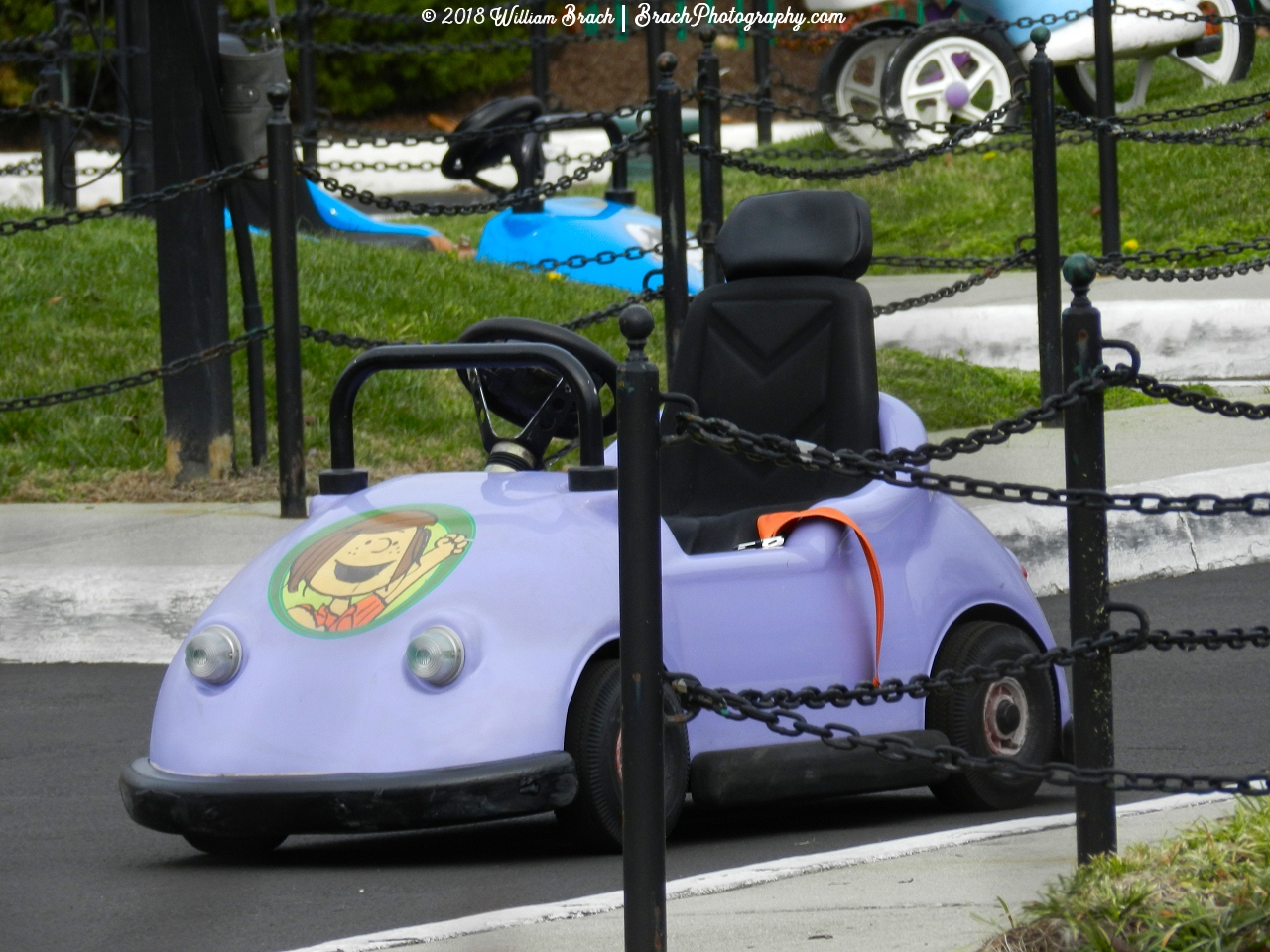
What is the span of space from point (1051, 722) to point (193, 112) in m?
4.48

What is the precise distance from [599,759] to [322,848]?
699 mm

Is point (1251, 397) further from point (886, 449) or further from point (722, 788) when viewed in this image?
point (722, 788)

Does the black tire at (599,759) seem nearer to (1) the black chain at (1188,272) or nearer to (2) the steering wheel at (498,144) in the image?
(1) the black chain at (1188,272)

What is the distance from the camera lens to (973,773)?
4.27 meters

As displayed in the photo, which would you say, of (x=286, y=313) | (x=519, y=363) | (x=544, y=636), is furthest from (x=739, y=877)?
(x=286, y=313)

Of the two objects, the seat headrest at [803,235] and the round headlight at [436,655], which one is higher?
the seat headrest at [803,235]

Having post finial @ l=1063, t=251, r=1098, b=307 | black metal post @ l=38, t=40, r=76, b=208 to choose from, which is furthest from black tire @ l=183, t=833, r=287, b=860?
black metal post @ l=38, t=40, r=76, b=208

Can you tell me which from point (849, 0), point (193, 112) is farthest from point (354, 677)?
point (849, 0)

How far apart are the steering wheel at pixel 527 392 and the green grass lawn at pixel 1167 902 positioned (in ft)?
5.98

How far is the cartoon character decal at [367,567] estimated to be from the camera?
385cm

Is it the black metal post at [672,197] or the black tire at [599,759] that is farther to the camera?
the black metal post at [672,197]

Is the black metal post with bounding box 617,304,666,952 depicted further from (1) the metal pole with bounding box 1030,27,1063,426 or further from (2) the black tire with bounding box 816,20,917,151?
(2) the black tire with bounding box 816,20,917,151

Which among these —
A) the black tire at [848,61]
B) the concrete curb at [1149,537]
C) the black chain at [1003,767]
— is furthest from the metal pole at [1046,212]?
the black tire at [848,61]

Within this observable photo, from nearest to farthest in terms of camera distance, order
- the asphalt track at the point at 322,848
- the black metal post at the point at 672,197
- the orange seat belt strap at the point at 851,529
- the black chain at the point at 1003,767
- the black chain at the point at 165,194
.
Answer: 1. the black chain at the point at 1003,767
2. the asphalt track at the point at 322,848
3. the orange seat belt strap at the point at 851,529
4. the black chain at the point at 165,194
5. the black metal post at the point at 672,197
